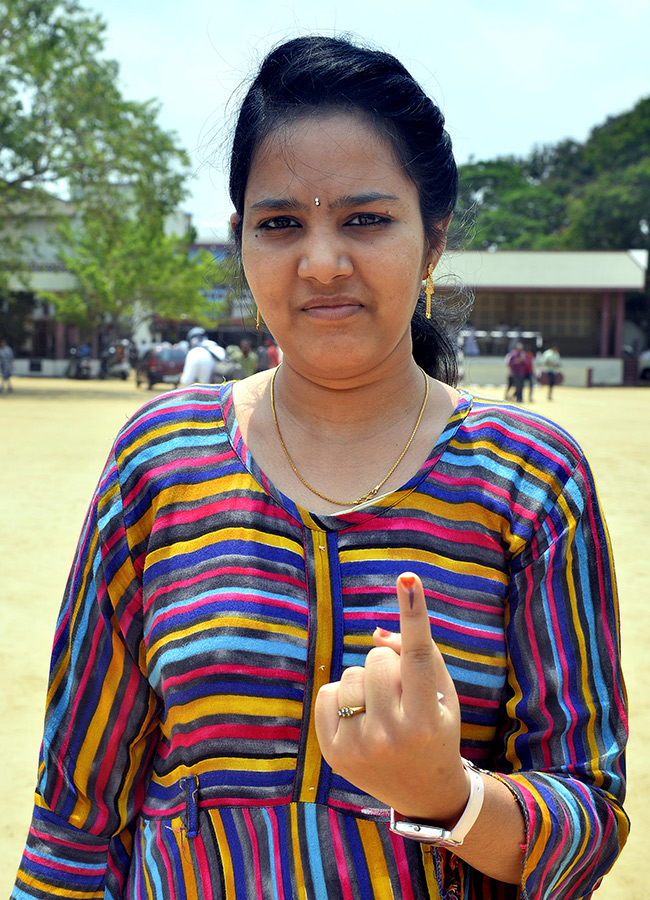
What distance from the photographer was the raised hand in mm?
944

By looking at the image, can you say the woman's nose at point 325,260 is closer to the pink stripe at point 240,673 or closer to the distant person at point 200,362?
the pink stripe at point 240,673

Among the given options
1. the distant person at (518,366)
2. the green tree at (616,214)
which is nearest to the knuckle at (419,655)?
the distant person at (518,366)

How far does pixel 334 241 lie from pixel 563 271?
3133 centimetres

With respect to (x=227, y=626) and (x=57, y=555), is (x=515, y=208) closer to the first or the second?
(x=57, y=555)

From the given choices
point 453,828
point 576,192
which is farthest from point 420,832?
point 576,192

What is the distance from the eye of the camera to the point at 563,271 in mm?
30984

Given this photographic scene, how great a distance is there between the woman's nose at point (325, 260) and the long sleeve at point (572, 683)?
1.45ft

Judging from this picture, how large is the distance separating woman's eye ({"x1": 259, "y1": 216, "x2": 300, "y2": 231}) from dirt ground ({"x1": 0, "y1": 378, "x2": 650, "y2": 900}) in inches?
103

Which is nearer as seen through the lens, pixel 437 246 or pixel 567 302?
pixel 437 246

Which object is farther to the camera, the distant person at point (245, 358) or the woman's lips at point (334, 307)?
the distant person at point (245, 358)

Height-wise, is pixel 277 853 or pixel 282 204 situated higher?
pixel 282 204

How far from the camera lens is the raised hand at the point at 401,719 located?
0.94 m

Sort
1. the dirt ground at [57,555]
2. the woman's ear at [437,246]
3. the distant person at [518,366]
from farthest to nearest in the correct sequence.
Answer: the distant person at [518,366] < the dirt ground at [57,555] < the woman's ear at [437,246]

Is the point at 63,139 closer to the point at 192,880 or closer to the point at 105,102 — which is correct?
the point at 105,102
